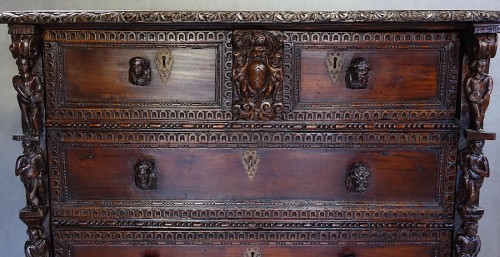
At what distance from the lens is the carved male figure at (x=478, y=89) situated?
4.85 ft

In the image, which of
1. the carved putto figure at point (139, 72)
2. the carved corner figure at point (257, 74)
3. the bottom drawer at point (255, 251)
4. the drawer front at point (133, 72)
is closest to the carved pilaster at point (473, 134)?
the bottom drawer at point (255, 251)

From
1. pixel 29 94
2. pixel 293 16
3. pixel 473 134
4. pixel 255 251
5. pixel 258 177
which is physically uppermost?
pixel 293 16

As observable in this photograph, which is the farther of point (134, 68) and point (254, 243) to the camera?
point (254, 243)

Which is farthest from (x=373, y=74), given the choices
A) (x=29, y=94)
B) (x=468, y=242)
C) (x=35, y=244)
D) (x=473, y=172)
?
(x=35, y=244)

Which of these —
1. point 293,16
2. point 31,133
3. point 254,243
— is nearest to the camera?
point 293,16

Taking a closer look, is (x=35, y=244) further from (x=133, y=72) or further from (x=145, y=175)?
(x=133, y=72)

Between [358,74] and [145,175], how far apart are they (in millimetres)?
714

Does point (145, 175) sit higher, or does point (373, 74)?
point (373, 74)

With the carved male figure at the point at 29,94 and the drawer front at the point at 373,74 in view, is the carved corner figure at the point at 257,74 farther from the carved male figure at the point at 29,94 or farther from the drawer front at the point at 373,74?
the carved male figure at the point at 29,94

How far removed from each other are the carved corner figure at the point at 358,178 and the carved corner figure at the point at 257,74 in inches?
11.4

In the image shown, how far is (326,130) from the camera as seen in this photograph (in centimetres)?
154

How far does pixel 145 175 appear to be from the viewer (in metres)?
1.54

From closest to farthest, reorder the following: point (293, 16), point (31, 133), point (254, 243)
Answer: point (293, 16), point (31, 133), point (254, 243)

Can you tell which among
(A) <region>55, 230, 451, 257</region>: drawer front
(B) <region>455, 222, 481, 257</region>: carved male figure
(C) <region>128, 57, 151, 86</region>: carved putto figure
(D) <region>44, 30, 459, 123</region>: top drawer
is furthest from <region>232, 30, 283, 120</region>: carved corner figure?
(B) <region>455, 222, 481, 257</region>: carved male figure
